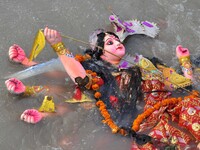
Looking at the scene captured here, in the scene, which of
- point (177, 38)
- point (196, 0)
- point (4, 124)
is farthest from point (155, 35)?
point (4, 124)

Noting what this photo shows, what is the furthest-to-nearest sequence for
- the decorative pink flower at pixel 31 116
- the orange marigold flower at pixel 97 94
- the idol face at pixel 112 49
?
the idol face at pixel 112 49 → the orange marigold flower at pixel 97 94 → the decorative pink flower at pixel 31 116

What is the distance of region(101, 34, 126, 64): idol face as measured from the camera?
3.62 m

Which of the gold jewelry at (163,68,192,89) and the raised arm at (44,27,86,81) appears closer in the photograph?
the raised arm at (44,27,86,81)

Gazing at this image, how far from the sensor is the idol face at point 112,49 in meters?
3.62

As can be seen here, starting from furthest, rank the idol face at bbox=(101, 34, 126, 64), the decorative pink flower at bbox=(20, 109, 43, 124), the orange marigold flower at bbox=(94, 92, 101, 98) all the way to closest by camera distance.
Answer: the idol face at bbox=(101, 34, 126, 64)
the orange marigold flower at bbox=(94, 92, 101, 98)
the decorative pink flower at bbox=(20, 109, 43, 124)

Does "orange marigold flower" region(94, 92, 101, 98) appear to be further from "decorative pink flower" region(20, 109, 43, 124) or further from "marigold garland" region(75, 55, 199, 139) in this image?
"decorative pink flower" region(20, 109, 43, 124)

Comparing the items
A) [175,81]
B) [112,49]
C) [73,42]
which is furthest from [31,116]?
[175,81]

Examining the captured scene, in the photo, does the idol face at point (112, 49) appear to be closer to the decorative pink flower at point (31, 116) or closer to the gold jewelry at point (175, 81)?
the gold jewelry at point (175, 81)

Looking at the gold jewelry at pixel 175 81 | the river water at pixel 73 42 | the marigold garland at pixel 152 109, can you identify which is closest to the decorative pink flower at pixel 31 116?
the river water at pixel 73 42

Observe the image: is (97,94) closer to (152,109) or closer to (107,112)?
(107,112)

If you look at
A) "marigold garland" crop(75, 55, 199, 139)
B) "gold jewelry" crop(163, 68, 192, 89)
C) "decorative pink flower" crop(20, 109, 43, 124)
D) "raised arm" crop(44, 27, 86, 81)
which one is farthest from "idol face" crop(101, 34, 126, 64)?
"decorative pink flower" crop(20, 109, 43, 124)

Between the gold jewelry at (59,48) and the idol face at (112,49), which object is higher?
the gold jewelry at (59,48)

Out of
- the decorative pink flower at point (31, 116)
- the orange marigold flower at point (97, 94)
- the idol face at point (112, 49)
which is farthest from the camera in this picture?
the idol face at point (112, 49)

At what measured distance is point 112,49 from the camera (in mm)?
3633
